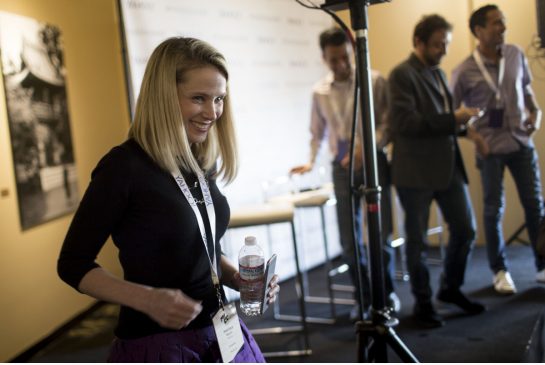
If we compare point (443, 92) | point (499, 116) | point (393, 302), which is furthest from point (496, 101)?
point (393, 302)

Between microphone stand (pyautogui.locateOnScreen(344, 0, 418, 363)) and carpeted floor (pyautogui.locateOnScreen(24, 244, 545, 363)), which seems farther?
carpeted floor (pyautogui.locateOnScreen(24, 244, 545, 363))

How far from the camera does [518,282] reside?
3025mm

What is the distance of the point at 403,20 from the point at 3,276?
7.90 ft

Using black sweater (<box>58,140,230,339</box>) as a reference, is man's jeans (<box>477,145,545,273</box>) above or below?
below

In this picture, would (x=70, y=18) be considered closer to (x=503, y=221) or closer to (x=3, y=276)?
(x=3, y=276)

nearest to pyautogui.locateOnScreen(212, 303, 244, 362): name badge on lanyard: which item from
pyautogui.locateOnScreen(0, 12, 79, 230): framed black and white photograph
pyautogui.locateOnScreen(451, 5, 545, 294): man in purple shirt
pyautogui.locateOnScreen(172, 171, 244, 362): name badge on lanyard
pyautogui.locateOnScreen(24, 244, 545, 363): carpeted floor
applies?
pyautogui.locateOnScreen(172, 171, 244, 362): name badge on lanyard

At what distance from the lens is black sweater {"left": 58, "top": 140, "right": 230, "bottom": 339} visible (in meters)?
1.01

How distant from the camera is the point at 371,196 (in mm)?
1473

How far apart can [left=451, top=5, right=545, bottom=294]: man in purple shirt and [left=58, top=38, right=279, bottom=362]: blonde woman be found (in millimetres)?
1161

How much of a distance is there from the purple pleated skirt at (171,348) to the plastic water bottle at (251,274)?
0.39ft

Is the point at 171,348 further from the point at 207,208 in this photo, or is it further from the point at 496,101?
the point at 496,101

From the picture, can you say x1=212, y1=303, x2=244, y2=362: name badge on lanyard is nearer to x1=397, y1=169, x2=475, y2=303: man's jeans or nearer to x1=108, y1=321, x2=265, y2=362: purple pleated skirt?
x1=108, y1=321, x2=265, y2=362: purple pleated skirt

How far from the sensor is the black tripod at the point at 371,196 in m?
1.46

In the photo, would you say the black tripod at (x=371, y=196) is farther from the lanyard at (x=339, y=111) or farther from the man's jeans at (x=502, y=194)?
the lanyard at (x=339, y=111)
